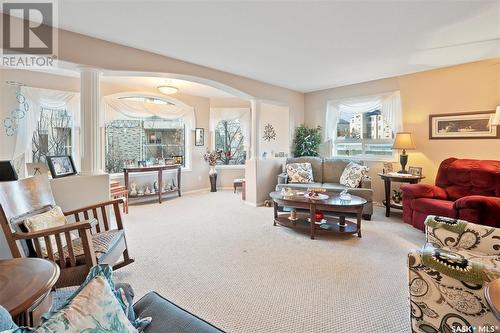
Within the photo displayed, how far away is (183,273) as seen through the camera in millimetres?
2527

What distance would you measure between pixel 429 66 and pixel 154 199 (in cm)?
593

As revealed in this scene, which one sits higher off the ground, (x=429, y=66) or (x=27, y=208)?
(x=429, y=66)

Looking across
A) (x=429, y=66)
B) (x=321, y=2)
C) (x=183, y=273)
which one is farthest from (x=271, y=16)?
(x=429, y=66)

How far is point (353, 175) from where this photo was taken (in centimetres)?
457

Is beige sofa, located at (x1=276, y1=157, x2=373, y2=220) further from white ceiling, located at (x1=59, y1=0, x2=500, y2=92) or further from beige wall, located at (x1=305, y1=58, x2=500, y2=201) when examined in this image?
white ceiling, located at (x1=59, y1=0, x2=500, y2=92)

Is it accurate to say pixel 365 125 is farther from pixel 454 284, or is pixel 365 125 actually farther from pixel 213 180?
pixel 454 284

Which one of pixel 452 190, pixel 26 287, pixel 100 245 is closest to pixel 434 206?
pixel 452 190

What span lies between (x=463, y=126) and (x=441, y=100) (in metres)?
0.56

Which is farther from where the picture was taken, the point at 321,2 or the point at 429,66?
the point at 429,66

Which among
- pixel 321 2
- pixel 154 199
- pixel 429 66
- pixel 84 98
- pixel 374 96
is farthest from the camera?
pixel 154 199

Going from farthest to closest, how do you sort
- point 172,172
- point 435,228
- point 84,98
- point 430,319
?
point 172,172 → point 84,98 → point 435,228 → point 430,319

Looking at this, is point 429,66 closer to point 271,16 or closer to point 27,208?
point 271,16

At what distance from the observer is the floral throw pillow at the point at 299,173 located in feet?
16.4

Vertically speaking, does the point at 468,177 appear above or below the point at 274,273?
above
